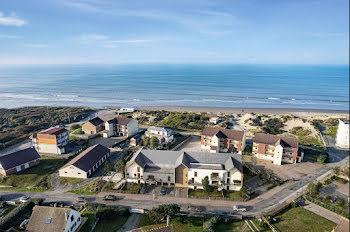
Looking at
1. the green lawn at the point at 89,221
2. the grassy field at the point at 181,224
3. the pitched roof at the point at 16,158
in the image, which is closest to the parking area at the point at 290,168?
the grassy field at the point at 181,224

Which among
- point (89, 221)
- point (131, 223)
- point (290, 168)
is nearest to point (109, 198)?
point (89, 221)

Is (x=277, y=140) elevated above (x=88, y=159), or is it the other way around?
(x=277, y=140)

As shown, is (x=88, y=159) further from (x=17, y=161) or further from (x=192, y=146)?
(x=192, y=146)

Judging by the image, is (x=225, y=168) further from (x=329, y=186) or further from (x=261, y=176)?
(x=329, y=186)

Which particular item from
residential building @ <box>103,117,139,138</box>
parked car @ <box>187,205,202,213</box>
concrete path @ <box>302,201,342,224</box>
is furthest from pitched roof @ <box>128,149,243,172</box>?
residential building @ <box>103,117,139,138</box>

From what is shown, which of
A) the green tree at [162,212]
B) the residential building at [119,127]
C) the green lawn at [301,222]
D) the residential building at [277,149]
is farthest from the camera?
the residential building at [119,127]

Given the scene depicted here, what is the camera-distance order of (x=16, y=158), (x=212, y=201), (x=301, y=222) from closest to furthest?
(x=301, y=222), (x=212, y=201), (x=16, y=158)

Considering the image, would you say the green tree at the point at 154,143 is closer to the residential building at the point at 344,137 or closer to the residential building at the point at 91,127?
the residential building at the point at 91,127
